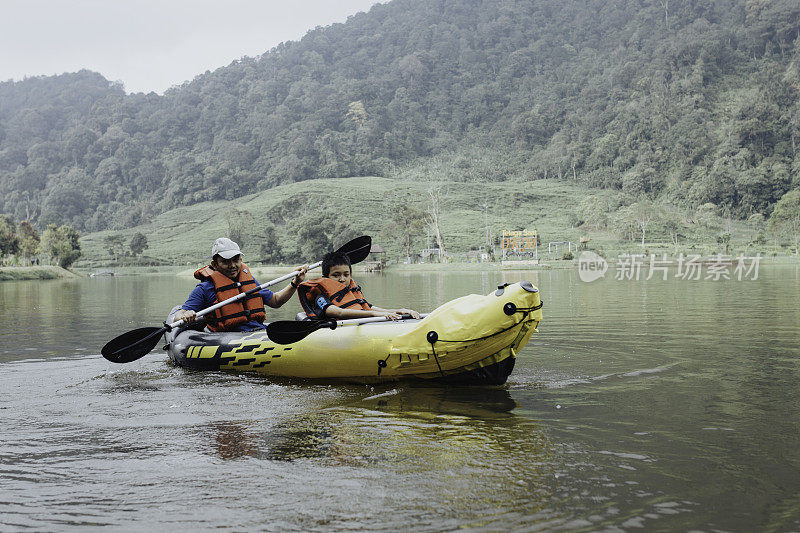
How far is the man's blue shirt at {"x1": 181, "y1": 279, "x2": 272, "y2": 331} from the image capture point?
7.91m

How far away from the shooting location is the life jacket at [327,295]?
727 centimetres

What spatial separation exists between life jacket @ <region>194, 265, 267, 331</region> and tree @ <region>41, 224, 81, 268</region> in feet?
173

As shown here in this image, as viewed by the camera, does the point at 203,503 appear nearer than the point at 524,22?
Yes

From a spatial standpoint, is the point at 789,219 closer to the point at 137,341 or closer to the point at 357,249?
the point at 357,249

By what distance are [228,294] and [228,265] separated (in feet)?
1.11

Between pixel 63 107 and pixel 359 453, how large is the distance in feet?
654

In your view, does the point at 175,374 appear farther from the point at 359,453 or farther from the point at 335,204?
the point at 335,204

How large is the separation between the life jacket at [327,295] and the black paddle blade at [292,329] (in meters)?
0.43

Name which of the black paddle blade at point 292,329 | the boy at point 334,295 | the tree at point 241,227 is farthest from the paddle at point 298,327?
the tree at point 241,227

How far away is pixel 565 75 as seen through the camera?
500 ft

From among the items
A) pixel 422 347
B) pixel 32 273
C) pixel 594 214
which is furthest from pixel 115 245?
pixel 422 347

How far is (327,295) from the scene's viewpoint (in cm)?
729

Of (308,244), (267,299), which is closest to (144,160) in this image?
(308,244)

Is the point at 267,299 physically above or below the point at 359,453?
above
